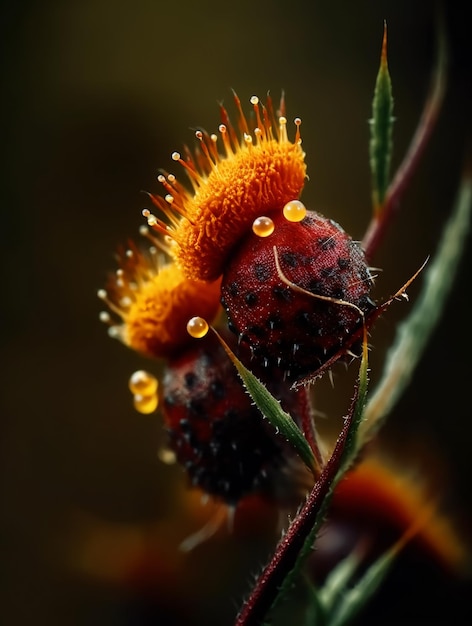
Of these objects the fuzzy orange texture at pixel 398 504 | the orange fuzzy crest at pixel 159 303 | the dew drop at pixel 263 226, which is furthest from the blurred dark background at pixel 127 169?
the dew drop at pixel 263 226

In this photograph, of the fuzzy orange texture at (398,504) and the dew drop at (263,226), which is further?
the fuzzy orange texture at (398,504)

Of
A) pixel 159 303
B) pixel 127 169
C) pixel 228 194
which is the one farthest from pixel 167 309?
pixel 127 169

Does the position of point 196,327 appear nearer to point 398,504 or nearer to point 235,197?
point 235,197

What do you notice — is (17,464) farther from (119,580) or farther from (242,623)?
(242,623)

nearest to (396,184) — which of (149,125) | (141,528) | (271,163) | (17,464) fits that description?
(271,163)

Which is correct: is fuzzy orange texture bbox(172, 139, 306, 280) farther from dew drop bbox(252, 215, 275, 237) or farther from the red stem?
the red stem

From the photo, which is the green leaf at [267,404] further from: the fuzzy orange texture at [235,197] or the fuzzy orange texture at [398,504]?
the fuzzy orange texture at [398,504]
